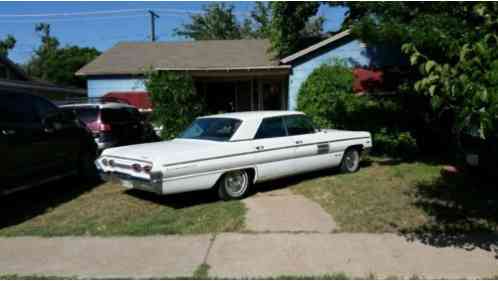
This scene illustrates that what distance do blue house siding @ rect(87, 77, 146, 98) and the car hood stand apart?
30.2ft

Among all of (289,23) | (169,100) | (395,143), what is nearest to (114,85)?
(169,100)

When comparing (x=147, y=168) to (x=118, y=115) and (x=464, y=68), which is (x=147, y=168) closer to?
(x=464, y=68)

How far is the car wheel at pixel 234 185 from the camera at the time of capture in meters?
6.75

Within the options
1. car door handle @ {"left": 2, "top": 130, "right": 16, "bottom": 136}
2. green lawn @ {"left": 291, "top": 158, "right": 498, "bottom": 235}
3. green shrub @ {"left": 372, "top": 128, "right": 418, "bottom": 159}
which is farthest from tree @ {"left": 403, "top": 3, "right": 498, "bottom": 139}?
green shrub @ {"left": 372, "top": 128, "right": 418, "bottom": 159}

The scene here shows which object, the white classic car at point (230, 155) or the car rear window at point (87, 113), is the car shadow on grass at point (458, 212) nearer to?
the white classic car at point (230, 155)

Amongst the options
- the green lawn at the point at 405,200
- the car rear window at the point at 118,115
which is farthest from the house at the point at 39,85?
the green lawn at the point at 405,200

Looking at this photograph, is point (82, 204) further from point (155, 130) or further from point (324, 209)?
point (155, 130)

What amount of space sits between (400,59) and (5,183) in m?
11.0

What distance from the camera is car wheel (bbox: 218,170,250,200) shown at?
22.2 ft

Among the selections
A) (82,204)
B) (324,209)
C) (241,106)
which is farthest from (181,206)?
(241,106)

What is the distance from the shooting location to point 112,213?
625cm

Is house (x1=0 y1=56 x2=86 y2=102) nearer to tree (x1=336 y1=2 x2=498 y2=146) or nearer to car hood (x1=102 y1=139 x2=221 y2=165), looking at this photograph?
car hood (x1=102 y1=139 x2=221 y2=165)

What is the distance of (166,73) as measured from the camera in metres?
12.8

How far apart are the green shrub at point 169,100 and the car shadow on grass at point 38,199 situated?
13.2ft
